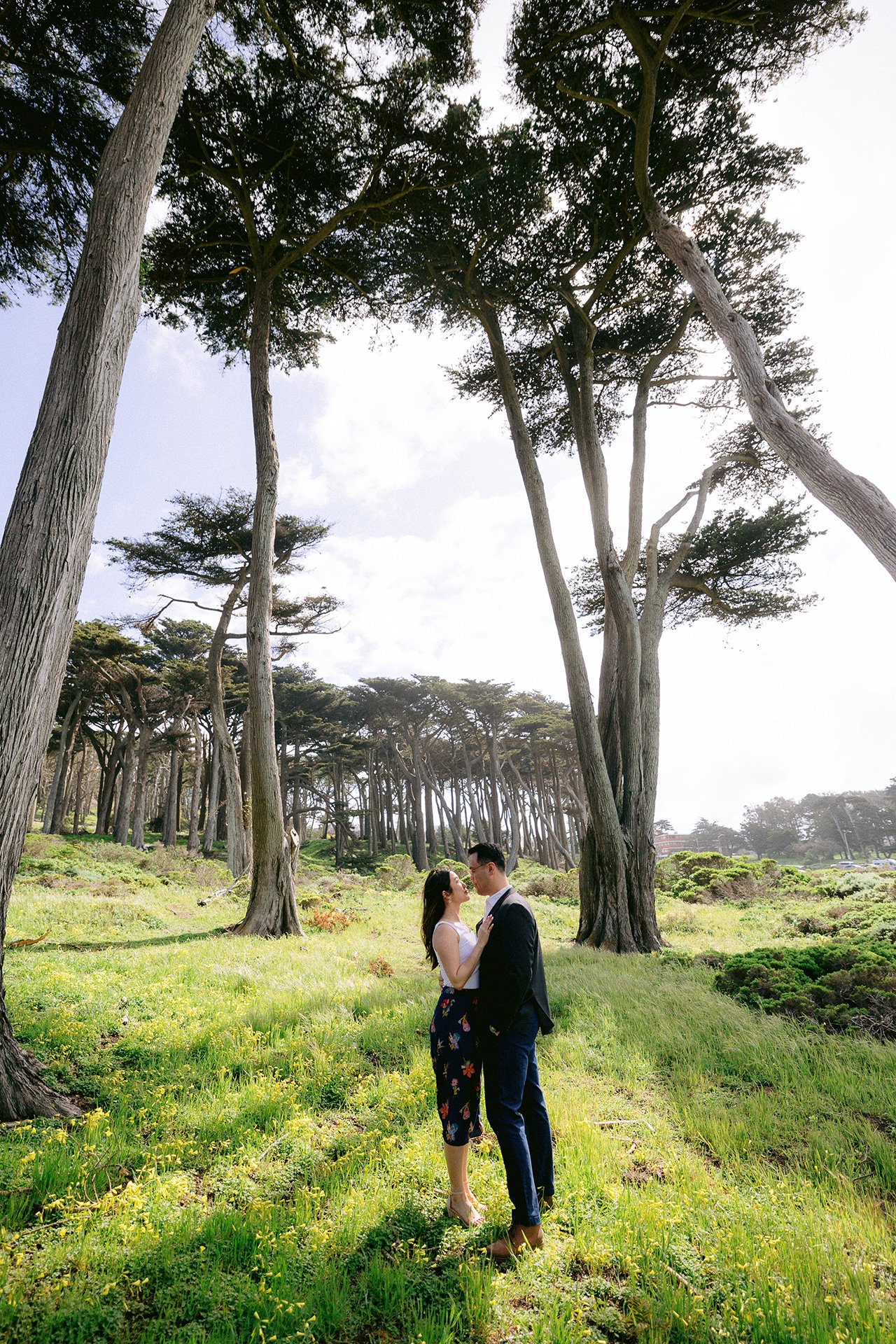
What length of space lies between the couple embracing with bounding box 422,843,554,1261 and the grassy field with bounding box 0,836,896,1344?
180mm

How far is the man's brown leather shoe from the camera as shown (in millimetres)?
2527

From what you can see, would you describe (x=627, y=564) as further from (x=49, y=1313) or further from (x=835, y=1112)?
(x=49, y=1313)

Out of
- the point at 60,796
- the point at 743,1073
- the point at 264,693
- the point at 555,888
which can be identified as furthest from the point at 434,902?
the point at 60,796

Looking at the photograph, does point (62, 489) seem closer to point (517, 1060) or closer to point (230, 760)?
point (517, 1060)

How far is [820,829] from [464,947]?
78.4 meters

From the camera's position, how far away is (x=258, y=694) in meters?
10.5

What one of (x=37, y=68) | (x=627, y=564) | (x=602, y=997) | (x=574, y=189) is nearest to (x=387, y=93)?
(x=574, y=189)

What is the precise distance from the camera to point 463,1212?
9.09ft

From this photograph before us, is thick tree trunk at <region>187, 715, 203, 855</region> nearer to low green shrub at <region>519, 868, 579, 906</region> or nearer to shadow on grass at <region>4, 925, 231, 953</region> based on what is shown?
low green shrub at <region>519, 868, 579, 906</region>

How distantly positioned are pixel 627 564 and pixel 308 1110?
10.1 m

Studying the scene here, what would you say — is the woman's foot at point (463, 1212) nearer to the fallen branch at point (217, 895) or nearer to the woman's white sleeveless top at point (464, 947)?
the woman's white sleeveless top at point (464, 947)

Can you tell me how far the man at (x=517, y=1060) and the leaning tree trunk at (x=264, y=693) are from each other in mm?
7131

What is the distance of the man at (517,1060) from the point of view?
2.56m

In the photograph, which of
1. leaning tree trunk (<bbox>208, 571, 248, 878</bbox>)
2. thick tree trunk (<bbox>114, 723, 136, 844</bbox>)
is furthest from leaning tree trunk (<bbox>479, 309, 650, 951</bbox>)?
thick tree trunk (<bbox>114, 723, 136, 844</bbox>)
